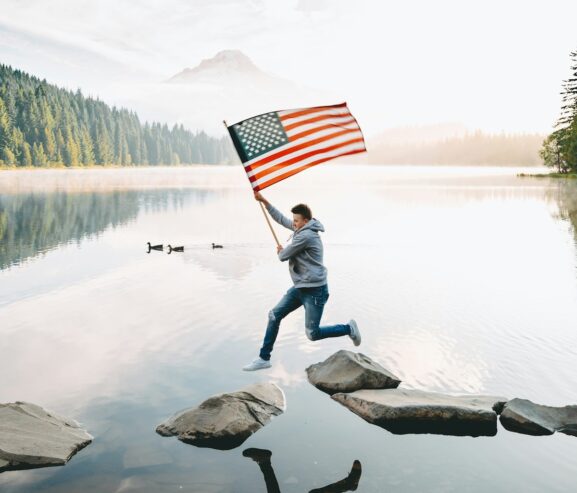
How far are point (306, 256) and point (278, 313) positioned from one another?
1.00m

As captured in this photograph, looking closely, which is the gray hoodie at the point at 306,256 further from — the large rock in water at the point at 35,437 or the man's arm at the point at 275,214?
the large rock in water at the point at 35,437

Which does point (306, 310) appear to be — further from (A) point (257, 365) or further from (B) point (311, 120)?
(B) point (311, 120)

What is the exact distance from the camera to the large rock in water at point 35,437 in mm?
6086

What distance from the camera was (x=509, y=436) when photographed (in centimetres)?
693

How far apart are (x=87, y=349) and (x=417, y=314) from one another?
6.75 metres

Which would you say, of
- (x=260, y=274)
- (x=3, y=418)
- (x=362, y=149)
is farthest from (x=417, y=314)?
(x=3, y=418)

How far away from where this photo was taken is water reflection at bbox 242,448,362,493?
5734 mm

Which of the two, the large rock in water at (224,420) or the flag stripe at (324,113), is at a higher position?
the flag stripe at (324,113)

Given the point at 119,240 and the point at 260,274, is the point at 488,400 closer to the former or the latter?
the point at 260,274

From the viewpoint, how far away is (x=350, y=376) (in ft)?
27.0

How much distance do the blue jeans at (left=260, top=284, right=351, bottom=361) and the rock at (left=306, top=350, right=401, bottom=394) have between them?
25.7 inches

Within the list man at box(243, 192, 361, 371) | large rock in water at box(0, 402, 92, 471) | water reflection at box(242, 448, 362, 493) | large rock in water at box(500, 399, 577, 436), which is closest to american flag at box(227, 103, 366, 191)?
man at box(243, 192, 361, 371)

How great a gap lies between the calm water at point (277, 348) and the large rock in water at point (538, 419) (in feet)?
0.43

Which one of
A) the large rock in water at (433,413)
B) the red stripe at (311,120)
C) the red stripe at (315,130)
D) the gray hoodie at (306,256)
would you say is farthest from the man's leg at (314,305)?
the red stripe at (311,120)
